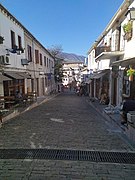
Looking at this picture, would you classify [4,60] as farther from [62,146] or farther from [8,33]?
[62,146]

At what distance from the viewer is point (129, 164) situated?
3770mm

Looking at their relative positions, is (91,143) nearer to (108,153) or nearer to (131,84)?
(108,153)

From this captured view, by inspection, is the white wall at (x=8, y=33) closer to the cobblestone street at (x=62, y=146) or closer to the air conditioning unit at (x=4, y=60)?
the air conditioning unit at (x=4, y=60)

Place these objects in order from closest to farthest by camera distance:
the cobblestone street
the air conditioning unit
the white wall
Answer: the cobblestone street, the air conditioning unit, the white wall

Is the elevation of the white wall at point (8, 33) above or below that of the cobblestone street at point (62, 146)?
above

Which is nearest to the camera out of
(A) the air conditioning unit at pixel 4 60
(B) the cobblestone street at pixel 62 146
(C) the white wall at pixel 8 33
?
(B) the cobblestone street at pixel 62 146

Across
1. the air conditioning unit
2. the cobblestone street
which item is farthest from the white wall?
the cobblestone street

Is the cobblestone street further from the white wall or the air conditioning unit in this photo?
the white wall

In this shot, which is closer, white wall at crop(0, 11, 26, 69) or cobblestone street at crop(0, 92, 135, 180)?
cobblestone street at crop(0, 92, 135, 180)

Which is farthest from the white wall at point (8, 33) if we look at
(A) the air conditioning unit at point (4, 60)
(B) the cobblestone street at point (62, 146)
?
(B) the cobblestone street at point (62, 146)

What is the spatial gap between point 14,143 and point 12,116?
12.9 ft

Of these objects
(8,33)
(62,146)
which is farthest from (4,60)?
(62,146)

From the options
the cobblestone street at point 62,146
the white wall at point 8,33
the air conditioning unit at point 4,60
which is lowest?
the cobblestone street at point 62,146

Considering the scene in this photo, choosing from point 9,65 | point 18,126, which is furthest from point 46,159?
point 9,65
